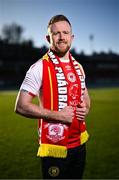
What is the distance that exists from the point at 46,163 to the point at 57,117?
32cm

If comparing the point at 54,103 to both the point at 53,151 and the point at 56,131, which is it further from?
the point at 53,151

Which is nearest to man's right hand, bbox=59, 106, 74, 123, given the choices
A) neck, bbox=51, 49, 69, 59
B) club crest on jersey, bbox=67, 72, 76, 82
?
club crest on jersey, bbox=67, 72, 76, 82

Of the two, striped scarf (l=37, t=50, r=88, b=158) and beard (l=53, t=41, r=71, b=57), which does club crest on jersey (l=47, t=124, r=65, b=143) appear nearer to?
striped scarf (l=37, t=50, r=88, b=158)

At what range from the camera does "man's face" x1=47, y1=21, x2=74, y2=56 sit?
2.12m

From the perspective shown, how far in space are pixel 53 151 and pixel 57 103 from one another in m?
0.30

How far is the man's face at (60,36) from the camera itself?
83.3 inches

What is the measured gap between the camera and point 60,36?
6.92ft

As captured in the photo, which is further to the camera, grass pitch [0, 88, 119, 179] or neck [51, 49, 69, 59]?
grass pitch [0, 88, 119, 179]

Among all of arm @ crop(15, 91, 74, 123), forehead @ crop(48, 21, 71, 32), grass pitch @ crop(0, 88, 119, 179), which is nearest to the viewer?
arm @ crop(15, 91, 74, 123)

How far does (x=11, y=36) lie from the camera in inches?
1451

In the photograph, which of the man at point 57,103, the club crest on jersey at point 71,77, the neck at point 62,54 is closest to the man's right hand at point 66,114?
the man at point 57,103

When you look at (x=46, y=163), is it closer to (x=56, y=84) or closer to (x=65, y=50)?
(x=56, y=84)

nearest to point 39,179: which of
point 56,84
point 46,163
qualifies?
point 46,163

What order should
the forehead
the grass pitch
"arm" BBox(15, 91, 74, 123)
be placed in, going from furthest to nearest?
1. the grass pitch
2. the forehead
3. "arm" BBox(15, 91, 74, 123)
